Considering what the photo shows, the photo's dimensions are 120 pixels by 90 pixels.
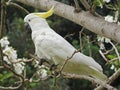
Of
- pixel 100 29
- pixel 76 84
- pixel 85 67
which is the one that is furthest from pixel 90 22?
pixel 76 84

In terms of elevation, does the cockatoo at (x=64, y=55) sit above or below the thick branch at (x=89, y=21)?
below

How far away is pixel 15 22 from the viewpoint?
4.86 m

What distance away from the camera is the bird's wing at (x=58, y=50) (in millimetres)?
1885

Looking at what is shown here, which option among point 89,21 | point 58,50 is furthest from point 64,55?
point 89,21

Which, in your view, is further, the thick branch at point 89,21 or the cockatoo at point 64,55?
the cockatoo at point 64,55

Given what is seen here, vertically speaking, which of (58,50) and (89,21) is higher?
(89,21)

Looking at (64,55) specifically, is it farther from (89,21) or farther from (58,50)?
(89,21)

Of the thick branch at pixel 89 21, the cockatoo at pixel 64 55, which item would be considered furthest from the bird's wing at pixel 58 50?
the thick branch at pixel 89 21

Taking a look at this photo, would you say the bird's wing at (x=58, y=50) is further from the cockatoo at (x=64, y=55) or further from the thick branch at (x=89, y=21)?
the thick branch at (x=89, y=21)

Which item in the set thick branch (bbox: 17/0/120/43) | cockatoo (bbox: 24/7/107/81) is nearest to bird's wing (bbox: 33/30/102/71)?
cockatoo (bbox: 24/7/107/81)

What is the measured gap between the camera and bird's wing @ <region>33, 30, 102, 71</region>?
1885mm

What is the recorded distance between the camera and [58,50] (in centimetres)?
191

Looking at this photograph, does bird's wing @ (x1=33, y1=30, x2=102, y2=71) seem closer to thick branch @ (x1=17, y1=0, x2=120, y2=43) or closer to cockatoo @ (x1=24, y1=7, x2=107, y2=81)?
cockatoo @ (x1=24, y1=7, x2=107, y2=81)

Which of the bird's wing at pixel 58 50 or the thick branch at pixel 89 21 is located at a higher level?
the thick branch at pixel 89 21
